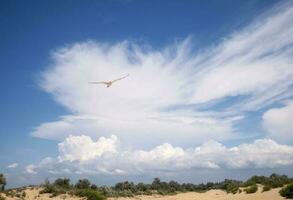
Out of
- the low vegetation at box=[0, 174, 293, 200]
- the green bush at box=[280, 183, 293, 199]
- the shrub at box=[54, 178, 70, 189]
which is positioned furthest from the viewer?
the shrub at box=[54, 178, 70, 189]

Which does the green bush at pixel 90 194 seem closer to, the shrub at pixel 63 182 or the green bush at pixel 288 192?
the shrub at pixel 63 182

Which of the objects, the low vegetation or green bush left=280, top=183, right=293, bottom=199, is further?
the low vegetation

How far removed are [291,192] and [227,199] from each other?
11.0 metres

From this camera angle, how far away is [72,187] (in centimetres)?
6531

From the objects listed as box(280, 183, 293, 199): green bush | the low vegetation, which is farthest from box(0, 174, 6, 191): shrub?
box(280, 183, 293, 199): green bush

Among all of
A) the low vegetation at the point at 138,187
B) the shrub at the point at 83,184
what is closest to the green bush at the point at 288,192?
the low vegetation at the point at 138,187

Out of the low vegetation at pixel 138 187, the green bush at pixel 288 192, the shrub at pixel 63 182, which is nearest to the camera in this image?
the green bush at pixel 288 192

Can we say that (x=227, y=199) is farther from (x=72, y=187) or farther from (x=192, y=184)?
(x=192, y=184)

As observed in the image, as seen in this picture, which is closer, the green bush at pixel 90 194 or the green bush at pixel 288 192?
the green bush at pixel 288 192

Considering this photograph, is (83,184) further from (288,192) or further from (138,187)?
(288,192)

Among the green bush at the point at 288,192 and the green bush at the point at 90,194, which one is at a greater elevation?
the green bush at the point at 90,194

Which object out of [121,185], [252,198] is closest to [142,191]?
[121,185]

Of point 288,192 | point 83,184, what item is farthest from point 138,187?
point 288,192

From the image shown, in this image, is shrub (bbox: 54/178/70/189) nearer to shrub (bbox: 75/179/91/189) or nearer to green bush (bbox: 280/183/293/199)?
shrub (bbox: 75/179/91/189)
